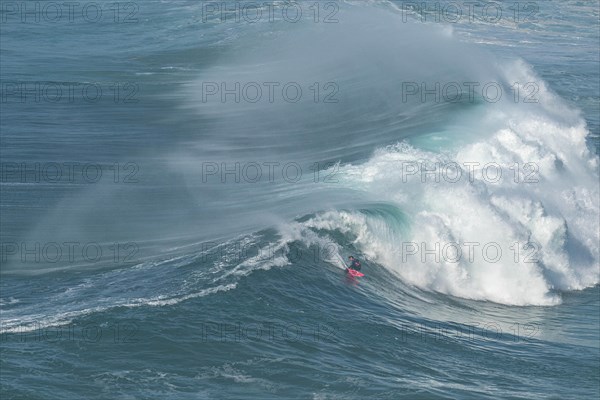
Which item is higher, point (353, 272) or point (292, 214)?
point (292, 214)

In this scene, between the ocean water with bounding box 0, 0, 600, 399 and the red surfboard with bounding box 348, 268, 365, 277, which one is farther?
the red surfboard with bounding box 348, 268, 365, 277

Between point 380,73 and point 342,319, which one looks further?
point 380,73

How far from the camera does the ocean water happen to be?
87.3 feet

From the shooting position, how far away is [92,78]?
54.4 meters

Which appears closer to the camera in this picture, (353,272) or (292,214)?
(353,272)

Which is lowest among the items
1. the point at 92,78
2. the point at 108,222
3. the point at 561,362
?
the point at 561,362

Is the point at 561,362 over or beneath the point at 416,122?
beneath

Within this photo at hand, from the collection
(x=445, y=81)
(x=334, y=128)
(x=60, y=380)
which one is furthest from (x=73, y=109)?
(x=60, y=380)

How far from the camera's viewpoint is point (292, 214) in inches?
1457

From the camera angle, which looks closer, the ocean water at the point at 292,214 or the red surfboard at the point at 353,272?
the ocean water at the point at 292,214

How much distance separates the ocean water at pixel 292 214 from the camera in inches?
1048

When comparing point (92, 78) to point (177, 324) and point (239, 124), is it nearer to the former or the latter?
point (239, 124)

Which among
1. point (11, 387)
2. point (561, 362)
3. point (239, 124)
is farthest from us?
point (239, 124)

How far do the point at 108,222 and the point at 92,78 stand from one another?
20.5 metres
